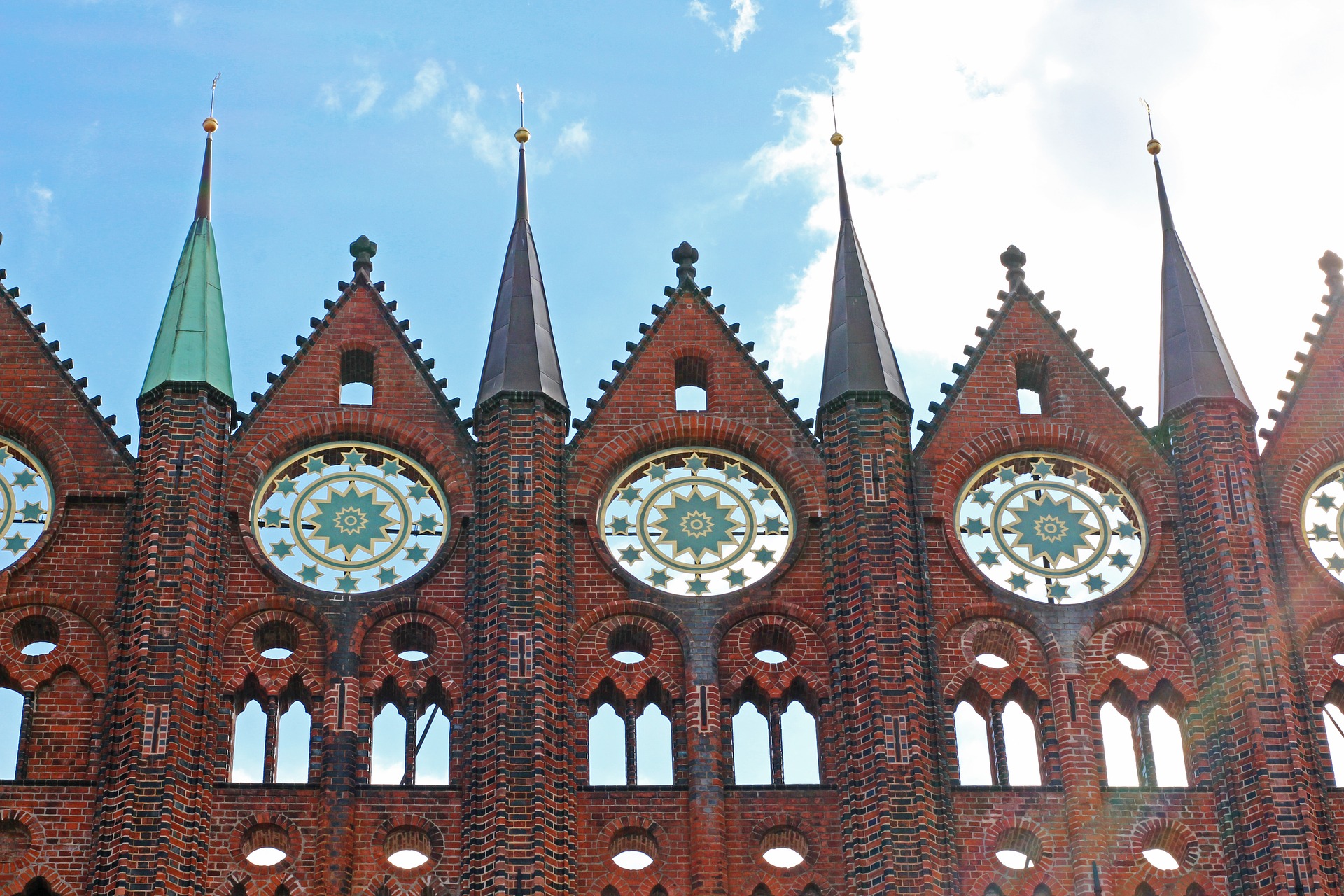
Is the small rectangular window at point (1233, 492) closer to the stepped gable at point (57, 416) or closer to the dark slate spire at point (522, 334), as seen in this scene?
the dark slate spire at point (522, 334)

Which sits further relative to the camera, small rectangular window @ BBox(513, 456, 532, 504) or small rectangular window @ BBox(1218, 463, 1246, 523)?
small rectangular window @ BBox(1218, 463, 1246, 523)

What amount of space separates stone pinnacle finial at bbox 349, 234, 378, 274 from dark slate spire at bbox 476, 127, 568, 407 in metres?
1.75

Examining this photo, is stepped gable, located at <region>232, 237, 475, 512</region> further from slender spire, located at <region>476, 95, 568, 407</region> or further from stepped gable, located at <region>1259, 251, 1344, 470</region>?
stepped gable, located at <region>1259, 251, 1344, 470</region>

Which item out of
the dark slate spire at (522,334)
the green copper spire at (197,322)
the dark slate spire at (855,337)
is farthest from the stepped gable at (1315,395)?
the green copper spire at (197,322)

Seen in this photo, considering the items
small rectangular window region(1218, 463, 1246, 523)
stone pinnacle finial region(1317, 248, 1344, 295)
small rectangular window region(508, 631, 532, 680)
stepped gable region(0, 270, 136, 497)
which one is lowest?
small rectangular window region(508, 631, 532, 680)

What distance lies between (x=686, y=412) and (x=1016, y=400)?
14.1 ft

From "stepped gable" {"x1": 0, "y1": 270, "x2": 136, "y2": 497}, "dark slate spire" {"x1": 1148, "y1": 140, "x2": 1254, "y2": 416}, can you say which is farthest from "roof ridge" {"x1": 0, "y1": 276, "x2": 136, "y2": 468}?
"dark slate spire" {"x1": 1148, "y1": 140, "x2": 1254, "y2": 416}

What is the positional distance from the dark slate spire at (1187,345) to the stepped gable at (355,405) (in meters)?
9.09

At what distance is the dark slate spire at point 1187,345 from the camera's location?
3575cm

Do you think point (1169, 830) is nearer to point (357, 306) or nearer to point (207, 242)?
point (357, 306)

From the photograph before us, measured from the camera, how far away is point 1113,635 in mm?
34000

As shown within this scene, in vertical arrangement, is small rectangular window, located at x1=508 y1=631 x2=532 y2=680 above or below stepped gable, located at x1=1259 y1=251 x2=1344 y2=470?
below

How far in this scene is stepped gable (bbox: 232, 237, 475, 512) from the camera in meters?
35.3

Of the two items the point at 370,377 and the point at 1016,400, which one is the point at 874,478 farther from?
the point at 370,377
